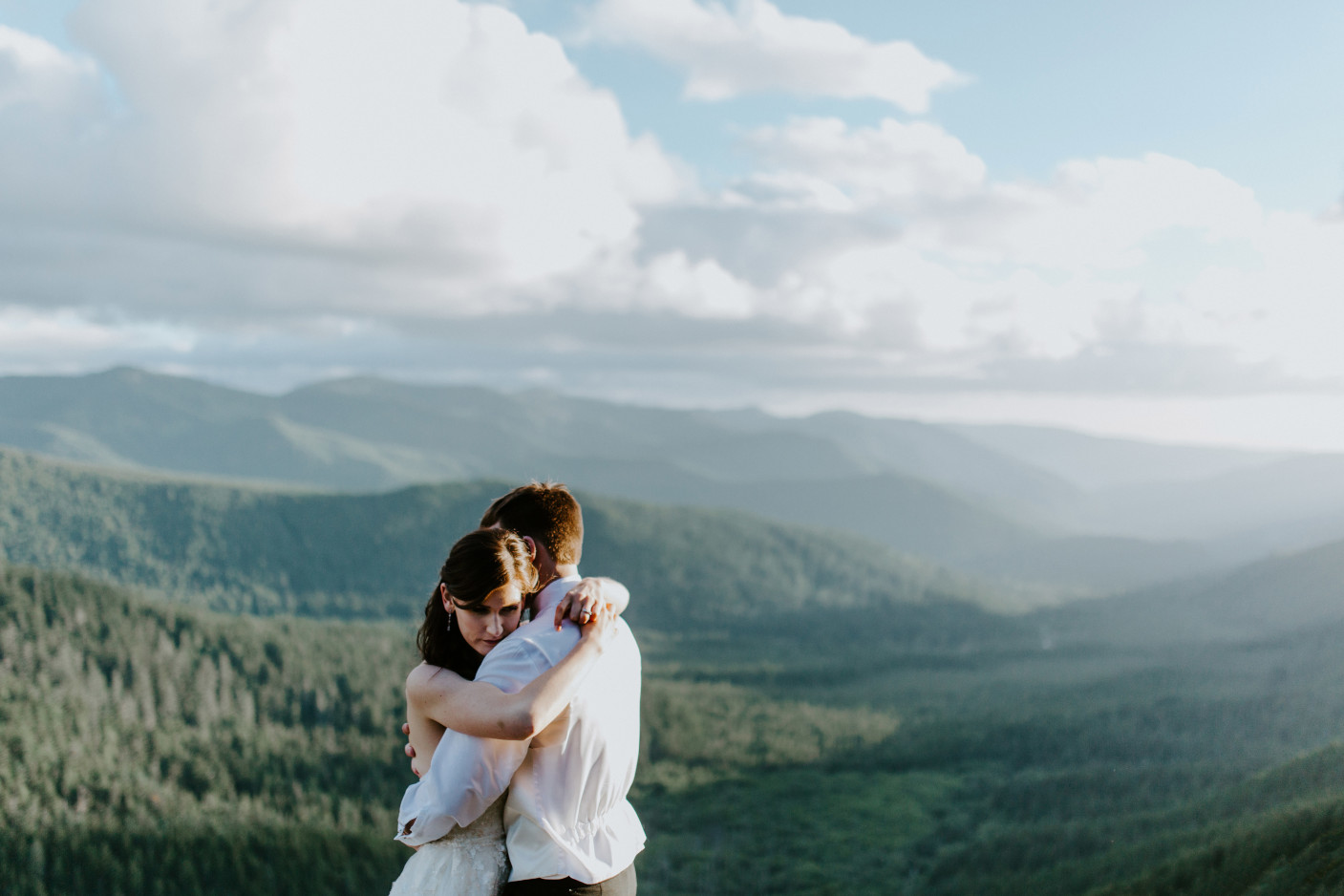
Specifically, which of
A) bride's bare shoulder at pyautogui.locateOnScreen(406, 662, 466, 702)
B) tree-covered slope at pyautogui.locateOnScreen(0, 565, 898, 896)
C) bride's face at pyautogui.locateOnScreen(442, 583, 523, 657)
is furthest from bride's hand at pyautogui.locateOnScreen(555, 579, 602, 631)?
tree-covered slope at pyautogui.locateOnScreen(0, 565, 898, 896)

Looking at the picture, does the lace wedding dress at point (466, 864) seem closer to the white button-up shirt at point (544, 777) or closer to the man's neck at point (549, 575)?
the white button-up shirt at point (544, 777)

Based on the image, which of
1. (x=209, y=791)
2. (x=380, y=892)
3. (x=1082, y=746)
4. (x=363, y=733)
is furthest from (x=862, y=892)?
(x=363, y=733)

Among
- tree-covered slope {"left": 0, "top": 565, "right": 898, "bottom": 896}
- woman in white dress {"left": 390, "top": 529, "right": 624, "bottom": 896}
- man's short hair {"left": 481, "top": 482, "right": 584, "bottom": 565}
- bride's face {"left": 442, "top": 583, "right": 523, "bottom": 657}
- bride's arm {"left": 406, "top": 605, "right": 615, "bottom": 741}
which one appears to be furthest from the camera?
tree-covered slope {"left": 0, "top": 565, "right": 898, "bottom": 896}

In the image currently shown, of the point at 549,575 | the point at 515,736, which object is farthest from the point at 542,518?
the point at 515,736

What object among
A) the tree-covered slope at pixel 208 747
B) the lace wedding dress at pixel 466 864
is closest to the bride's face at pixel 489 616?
the lace wedding dress at pixel 466 864

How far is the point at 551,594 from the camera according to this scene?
7.15m

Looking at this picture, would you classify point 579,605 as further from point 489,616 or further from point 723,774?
point 723,774

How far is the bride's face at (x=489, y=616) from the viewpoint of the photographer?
6.83 m

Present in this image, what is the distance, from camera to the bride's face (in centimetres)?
683

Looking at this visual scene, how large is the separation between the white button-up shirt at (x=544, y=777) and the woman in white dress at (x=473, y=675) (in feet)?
0.50

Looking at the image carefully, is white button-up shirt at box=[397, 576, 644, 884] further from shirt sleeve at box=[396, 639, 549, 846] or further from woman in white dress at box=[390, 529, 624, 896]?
woman in white dress at box=[390, 529, 624, 896]

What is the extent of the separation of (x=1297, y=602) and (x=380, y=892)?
19427cm

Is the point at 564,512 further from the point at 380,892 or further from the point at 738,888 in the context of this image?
the point at 738,888

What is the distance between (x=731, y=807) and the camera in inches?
3912
